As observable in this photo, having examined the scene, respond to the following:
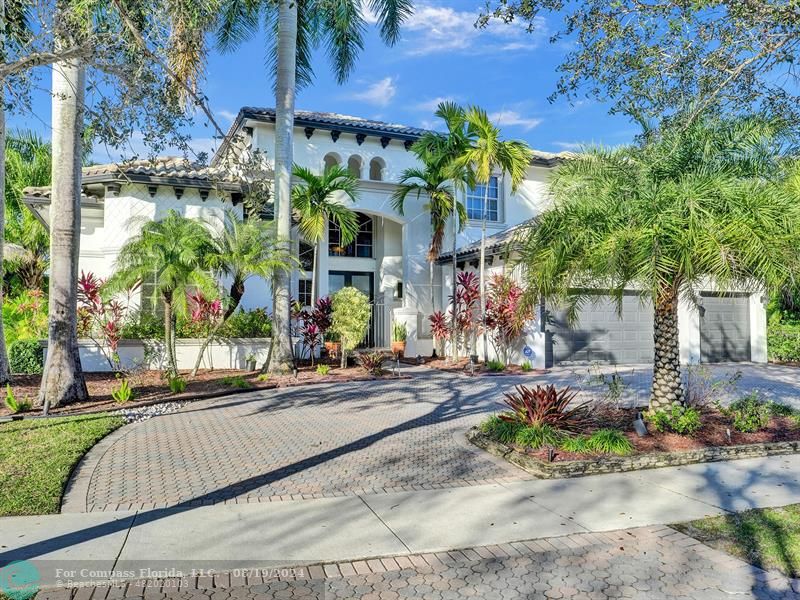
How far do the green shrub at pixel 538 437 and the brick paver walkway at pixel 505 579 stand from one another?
2.72 meters

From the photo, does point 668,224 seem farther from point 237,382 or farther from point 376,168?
point 376,168

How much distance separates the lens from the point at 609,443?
23.5ft

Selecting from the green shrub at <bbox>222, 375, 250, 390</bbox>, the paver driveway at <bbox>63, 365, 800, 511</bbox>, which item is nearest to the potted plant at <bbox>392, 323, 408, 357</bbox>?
the paver driveway at <bbox>63, 365, 800, 511</bbox>

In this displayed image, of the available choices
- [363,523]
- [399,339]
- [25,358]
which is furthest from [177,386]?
[399,339]

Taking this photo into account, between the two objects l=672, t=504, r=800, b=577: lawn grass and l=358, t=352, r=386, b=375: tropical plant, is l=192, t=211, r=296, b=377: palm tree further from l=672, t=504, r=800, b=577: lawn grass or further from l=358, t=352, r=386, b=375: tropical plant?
l=672, t=504, r=800, b=577: lawn grass

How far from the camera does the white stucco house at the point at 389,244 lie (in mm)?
16266

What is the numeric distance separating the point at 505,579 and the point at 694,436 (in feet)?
17.0

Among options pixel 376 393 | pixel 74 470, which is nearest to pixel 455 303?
pixel 376 393

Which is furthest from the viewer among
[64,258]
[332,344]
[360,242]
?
[360,242]

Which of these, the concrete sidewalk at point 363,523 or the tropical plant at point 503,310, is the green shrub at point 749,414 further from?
the tropical plant at point 503,310

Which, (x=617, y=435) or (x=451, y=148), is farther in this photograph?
(x=451, y=148)

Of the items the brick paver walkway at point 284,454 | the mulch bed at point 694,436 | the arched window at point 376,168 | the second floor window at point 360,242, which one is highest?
the arched window at point 376,168

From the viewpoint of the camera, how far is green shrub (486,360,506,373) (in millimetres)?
16688

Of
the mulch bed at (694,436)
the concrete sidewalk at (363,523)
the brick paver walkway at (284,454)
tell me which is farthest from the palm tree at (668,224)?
the brick paver walkway at (284,454)
